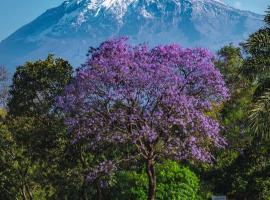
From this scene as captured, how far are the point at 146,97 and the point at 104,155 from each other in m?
12.8

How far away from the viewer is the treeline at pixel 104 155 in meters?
29.7

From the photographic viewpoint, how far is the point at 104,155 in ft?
127

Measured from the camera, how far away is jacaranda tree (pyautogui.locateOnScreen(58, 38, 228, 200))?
26141 mm

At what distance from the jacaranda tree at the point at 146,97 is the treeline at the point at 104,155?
3.99ft

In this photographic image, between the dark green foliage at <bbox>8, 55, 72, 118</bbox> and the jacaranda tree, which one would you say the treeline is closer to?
the dark green foliage at <bbox>8, 55, 72, 118</bbox>

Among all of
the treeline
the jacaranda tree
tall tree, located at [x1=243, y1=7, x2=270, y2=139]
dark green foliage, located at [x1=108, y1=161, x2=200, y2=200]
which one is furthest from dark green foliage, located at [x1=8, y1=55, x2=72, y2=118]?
tall tree, located at [x1=243, y1=7, x2=270, y2=139]

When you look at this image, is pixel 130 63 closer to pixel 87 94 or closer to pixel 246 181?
pixel 87 94

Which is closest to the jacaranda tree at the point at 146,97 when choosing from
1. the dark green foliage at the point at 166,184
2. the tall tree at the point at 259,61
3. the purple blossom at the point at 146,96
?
the purple blossom at the point at 146,96

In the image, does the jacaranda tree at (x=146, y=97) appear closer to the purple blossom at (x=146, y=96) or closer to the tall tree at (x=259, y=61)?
the purple blossom at (x=146, y=96)

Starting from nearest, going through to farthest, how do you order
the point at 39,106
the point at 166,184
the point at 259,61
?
1. the point at 259,61
2. the point at 166,184
3. the point at 39,106

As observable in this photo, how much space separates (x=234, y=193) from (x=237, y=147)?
13.3 feet

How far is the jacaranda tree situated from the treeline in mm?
1216

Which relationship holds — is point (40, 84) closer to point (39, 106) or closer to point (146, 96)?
point (39, 106)

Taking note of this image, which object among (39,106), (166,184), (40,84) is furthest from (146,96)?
(39,106)
